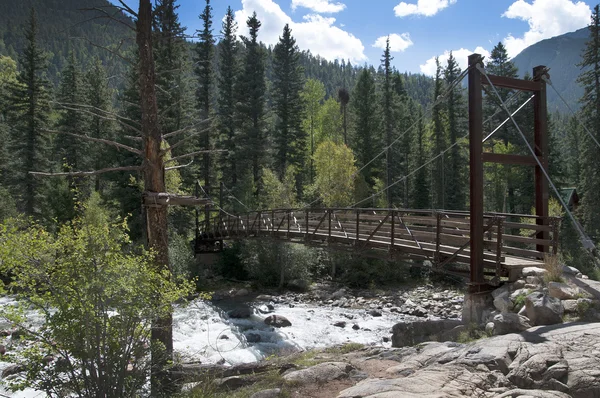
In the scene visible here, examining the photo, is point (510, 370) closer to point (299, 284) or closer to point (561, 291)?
point (561, 291)

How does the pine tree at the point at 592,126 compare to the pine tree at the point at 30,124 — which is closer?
the pine tree at the point at 592,126

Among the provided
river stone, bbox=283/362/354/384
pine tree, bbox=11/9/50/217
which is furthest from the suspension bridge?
pine tree, bbox=11/9/50/217

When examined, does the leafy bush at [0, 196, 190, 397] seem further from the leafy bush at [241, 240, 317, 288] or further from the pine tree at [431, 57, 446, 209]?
the pine tree at [431, 57, 446, 209]

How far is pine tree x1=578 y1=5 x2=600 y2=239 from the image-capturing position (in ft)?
67.7

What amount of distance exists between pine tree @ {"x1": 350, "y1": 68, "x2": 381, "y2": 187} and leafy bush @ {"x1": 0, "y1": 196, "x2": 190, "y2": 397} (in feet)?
89.5

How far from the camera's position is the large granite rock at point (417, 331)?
784 cm

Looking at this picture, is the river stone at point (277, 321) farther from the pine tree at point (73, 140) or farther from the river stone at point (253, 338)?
the pine tree at point (73, 140)

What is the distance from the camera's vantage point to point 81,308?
4016 mm

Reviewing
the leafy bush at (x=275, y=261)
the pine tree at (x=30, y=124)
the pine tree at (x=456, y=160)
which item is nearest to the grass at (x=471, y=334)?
the leafy bush at (x=275, y=261)

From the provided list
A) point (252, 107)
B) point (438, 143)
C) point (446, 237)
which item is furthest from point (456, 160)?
point (446, 237)

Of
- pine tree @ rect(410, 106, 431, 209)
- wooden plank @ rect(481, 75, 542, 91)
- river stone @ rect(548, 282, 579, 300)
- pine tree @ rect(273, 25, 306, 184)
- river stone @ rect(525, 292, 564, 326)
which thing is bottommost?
river stone @ rect(525, 292, 564, 326)

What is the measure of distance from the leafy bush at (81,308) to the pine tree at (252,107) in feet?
72.0

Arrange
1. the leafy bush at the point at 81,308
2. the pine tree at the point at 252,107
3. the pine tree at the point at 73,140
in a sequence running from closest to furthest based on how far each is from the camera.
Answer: the leafy bush at the point at 81,308 → the pine tree at the point at 73,140 → the pine tree at the point at 252,107

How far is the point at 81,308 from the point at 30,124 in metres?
23.0
